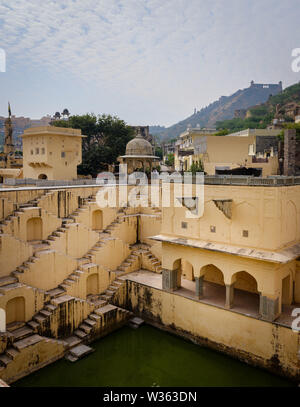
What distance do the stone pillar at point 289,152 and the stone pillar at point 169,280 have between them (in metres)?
15.6

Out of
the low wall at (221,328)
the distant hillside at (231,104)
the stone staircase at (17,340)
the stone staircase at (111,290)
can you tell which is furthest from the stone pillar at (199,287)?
the distant hillside at (231,104)

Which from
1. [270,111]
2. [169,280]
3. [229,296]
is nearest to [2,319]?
[169,280]

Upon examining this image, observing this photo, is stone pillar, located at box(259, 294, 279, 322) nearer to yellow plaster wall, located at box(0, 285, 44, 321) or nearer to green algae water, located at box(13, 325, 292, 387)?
green algae water, located at box(13, 325, 292, 387)

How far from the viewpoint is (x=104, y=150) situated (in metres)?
33.0

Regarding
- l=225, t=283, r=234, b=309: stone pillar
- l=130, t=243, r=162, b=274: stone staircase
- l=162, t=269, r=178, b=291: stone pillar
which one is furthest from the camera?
l=130, t=243, r=162, b=274: stone staircase

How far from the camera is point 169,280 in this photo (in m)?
15.9

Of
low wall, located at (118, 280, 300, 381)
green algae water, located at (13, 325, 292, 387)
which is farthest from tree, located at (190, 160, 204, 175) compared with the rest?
green algae water, located at (13, 325, 292, 387)

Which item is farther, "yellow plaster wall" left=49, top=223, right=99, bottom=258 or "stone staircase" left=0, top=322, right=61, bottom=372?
"yellow plaster wall" left=49, top=223, right=99, bottom=258

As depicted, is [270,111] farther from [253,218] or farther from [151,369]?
[151,369]

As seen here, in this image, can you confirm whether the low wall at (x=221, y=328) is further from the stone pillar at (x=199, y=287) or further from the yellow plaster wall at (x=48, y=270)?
the yellow plaster wall at (x=48, y=270)

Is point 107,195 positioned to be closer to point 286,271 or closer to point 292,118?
point 286,271

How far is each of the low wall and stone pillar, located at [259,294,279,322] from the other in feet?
0.80

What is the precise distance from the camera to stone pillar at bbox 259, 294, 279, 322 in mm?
12539
